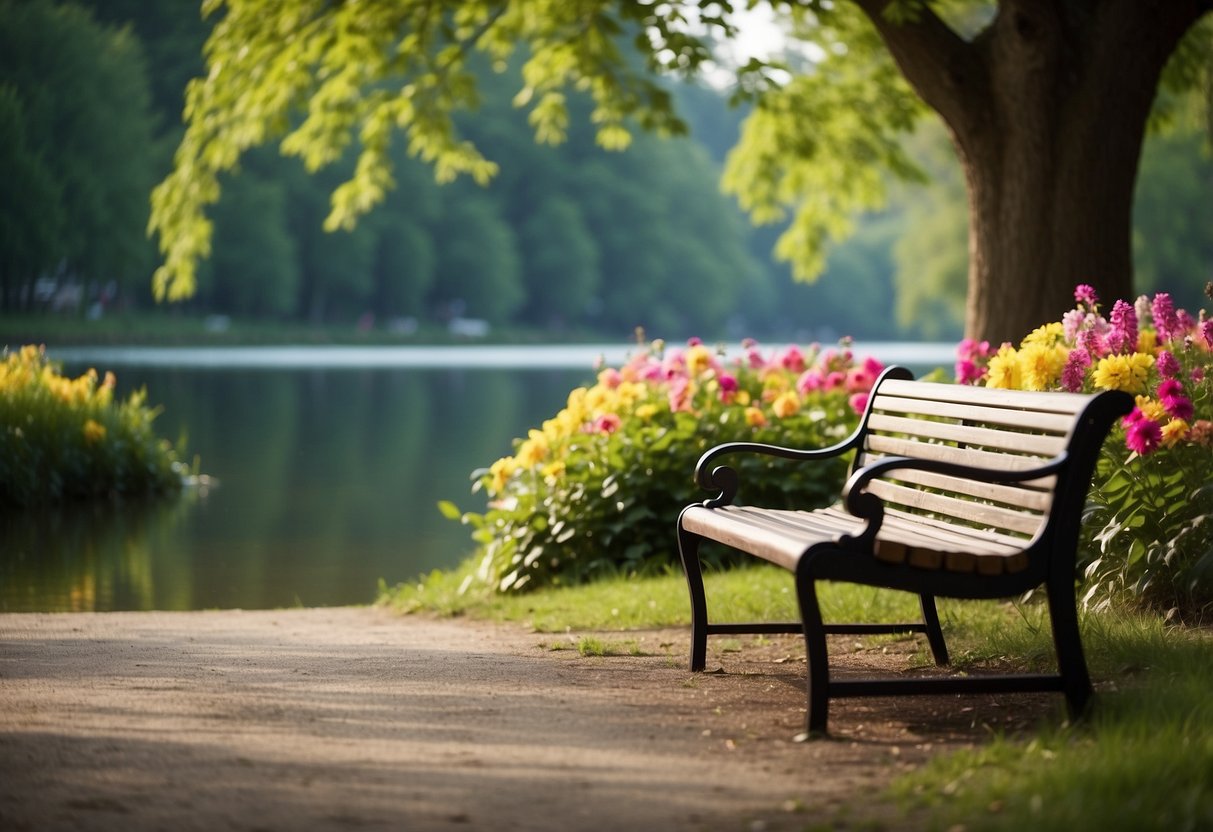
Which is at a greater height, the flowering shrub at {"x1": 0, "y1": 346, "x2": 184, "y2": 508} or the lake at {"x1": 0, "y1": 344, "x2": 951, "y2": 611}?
the flowering shrub at {"x1": 0, "y1": 346, "x2": 184, "y2": 508}

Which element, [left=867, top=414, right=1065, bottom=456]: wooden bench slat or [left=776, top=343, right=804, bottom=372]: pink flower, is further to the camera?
[left=776, top=343, right=804, bottom=372]: pink flower

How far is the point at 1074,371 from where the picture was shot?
5.87 m

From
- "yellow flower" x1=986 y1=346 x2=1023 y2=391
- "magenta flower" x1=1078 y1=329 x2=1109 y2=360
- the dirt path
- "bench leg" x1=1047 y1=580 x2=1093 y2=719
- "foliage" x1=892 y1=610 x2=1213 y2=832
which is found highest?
"magenta flower" x1=1078 y1=329 x2=1109 y2=360

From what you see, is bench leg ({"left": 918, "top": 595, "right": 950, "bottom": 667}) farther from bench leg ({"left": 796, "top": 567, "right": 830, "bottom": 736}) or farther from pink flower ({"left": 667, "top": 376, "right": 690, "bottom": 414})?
pink flower ({"left": 667, "top": 376, "right": 690, "bottom": 414})

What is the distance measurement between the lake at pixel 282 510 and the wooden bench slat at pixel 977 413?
292 centimetres

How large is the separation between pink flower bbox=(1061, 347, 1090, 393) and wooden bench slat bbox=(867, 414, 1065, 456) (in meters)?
0.89

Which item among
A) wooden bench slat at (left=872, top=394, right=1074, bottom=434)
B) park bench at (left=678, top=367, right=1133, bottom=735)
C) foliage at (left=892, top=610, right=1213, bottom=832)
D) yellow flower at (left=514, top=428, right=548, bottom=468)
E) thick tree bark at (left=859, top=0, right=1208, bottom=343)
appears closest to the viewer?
foliage at (left=892, top=610, right=1213, bottom=832)

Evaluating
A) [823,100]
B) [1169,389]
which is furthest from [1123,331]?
[823,100]

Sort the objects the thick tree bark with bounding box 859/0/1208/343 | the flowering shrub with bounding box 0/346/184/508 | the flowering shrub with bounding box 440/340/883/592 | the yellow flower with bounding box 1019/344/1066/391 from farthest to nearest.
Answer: the flowering shrub with bounding box 0/346/184/508, the thick tree bark with bounding box 859/0/1208/343, the flowering shrub with bounding box 440/340/883/592, the yellow flower with bounding box 1019/344/1066/391

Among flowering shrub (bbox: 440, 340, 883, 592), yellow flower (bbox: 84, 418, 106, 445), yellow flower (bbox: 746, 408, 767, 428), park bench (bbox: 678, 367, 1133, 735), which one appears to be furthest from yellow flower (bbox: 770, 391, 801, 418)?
yellow flower (bbox: 84, 418, 106, 445)

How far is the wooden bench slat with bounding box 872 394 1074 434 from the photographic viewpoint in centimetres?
427

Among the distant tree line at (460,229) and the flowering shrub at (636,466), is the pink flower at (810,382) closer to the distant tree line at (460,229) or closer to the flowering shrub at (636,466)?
the flowering shrub at (636,466)

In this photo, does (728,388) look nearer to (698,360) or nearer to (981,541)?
(698,360)

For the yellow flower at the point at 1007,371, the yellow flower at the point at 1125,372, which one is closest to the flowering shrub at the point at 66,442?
the yellow flower at the point at 1007,371
